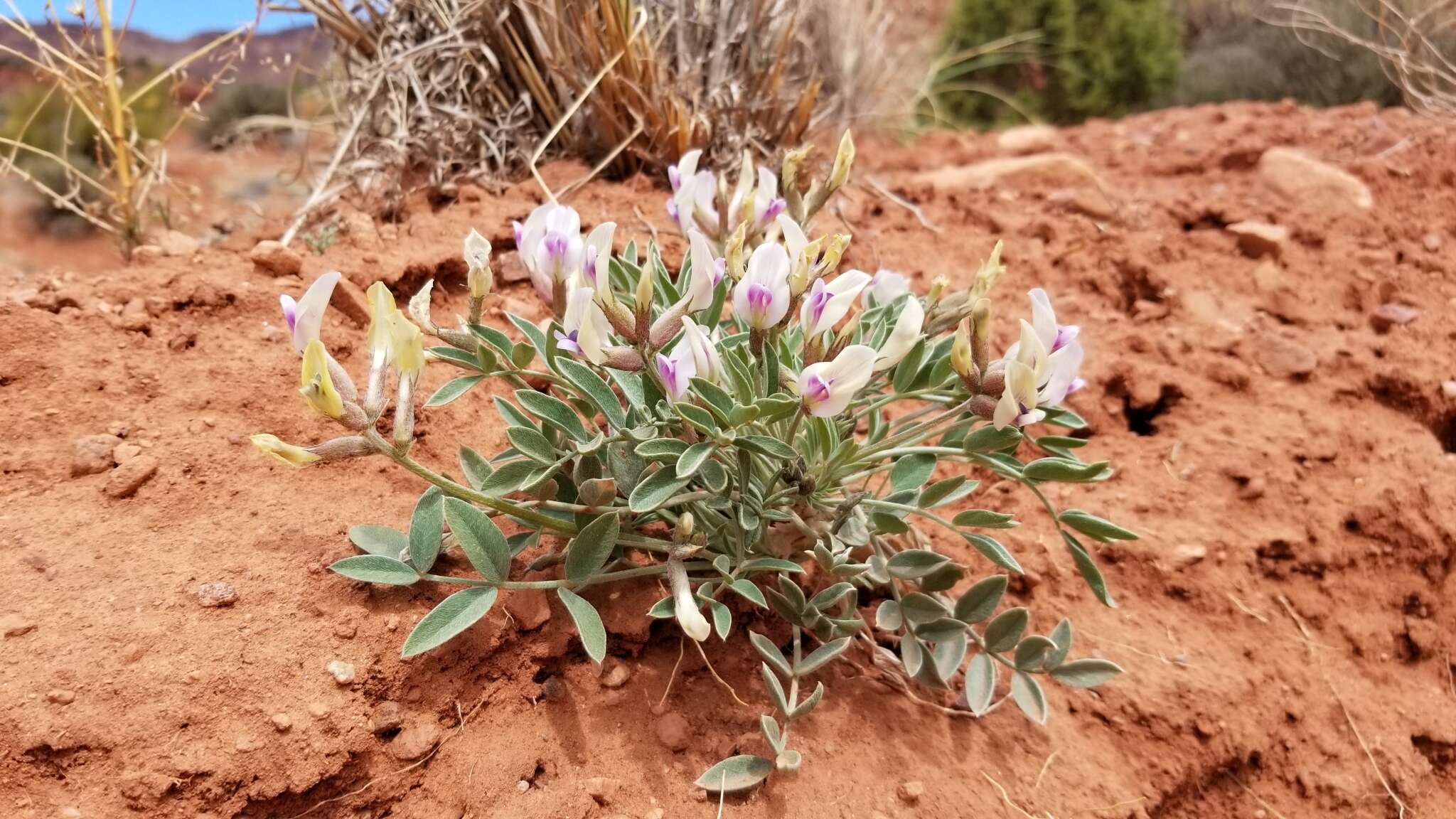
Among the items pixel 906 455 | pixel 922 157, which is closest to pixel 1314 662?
pixel 906 455

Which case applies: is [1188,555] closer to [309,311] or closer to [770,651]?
[770,651]

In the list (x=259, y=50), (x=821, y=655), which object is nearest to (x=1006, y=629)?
(x=821, y=655)

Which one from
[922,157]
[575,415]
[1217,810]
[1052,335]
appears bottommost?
[1217,810]

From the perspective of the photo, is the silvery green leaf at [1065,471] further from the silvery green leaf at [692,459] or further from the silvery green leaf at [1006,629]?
the silvery green leaf at [692,459]

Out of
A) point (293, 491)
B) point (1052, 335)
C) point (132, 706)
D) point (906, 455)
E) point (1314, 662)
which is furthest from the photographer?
point (1314, 662)

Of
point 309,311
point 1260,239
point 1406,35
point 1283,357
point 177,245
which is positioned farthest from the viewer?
point 1406,35

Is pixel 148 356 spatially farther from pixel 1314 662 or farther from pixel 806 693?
pixel 1314 662

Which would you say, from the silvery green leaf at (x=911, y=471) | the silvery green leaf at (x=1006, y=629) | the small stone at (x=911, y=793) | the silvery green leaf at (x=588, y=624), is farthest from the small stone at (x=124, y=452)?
the silvery green leaf at (x=1006, y=629)
